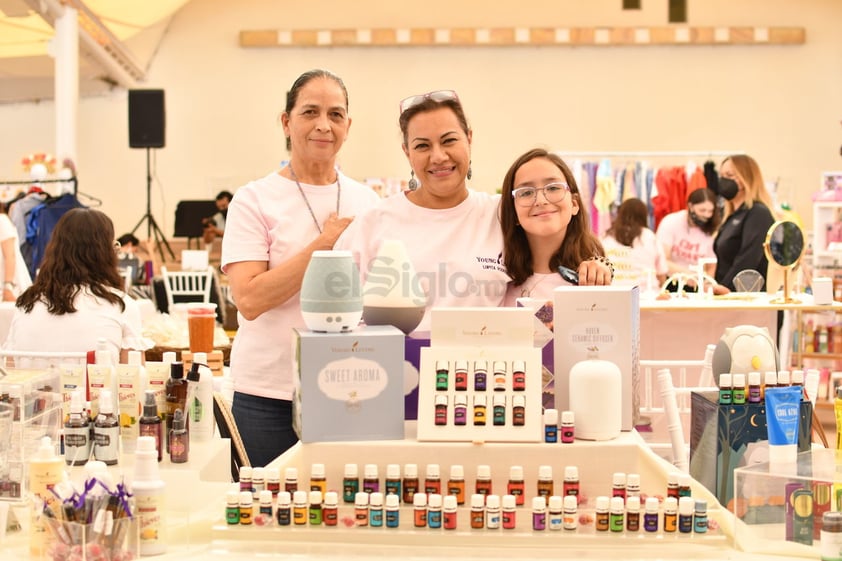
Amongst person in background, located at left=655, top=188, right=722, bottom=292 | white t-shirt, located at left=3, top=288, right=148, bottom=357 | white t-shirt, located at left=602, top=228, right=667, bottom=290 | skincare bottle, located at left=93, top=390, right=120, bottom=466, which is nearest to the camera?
skincare bottle, located at left=93, top=390, right=120, bottom=466

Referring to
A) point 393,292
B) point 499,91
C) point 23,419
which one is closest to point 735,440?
point 393,292

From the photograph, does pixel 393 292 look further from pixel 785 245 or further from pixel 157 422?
pixel 785 245

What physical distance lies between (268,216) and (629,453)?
3.64 ft

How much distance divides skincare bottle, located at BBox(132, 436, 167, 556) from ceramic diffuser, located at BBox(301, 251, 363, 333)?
0.40 metres

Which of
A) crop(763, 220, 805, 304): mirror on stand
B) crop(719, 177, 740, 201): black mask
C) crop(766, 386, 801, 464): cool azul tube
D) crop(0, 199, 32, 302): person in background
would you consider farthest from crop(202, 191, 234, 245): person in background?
crop(766, 386, 801, 464): cool azul tube

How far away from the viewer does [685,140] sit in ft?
40.0

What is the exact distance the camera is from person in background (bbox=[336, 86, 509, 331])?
7.67ft

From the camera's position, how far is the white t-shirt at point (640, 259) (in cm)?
624

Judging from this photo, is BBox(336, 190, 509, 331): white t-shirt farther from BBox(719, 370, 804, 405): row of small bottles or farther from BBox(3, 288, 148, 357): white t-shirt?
BBox(3, 288, 148, 357): white t-shirt

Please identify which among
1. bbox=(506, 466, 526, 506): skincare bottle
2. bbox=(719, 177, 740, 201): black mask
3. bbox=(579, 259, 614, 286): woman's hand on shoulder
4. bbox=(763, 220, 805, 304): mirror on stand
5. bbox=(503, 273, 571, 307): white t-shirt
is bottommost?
bbox=(506, 466, 526, 506): skincare bottle

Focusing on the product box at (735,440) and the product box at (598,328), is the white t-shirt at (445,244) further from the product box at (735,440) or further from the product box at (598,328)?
the product box at (735,440)

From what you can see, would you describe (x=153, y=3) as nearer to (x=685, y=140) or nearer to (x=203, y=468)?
(x=685, y=140)

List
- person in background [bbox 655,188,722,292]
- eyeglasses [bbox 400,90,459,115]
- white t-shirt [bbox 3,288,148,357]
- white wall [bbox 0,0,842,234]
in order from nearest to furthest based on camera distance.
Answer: eyeglasses [bbox 400,90,459,115] → white t-shirt [bbox 3,288,148,357] → person in background [bbox 655,188,722,292] → white wall [bbox 0,0,842,234]

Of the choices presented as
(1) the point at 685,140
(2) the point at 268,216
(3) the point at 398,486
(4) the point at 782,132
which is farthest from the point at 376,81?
(3) the point at 398,486
